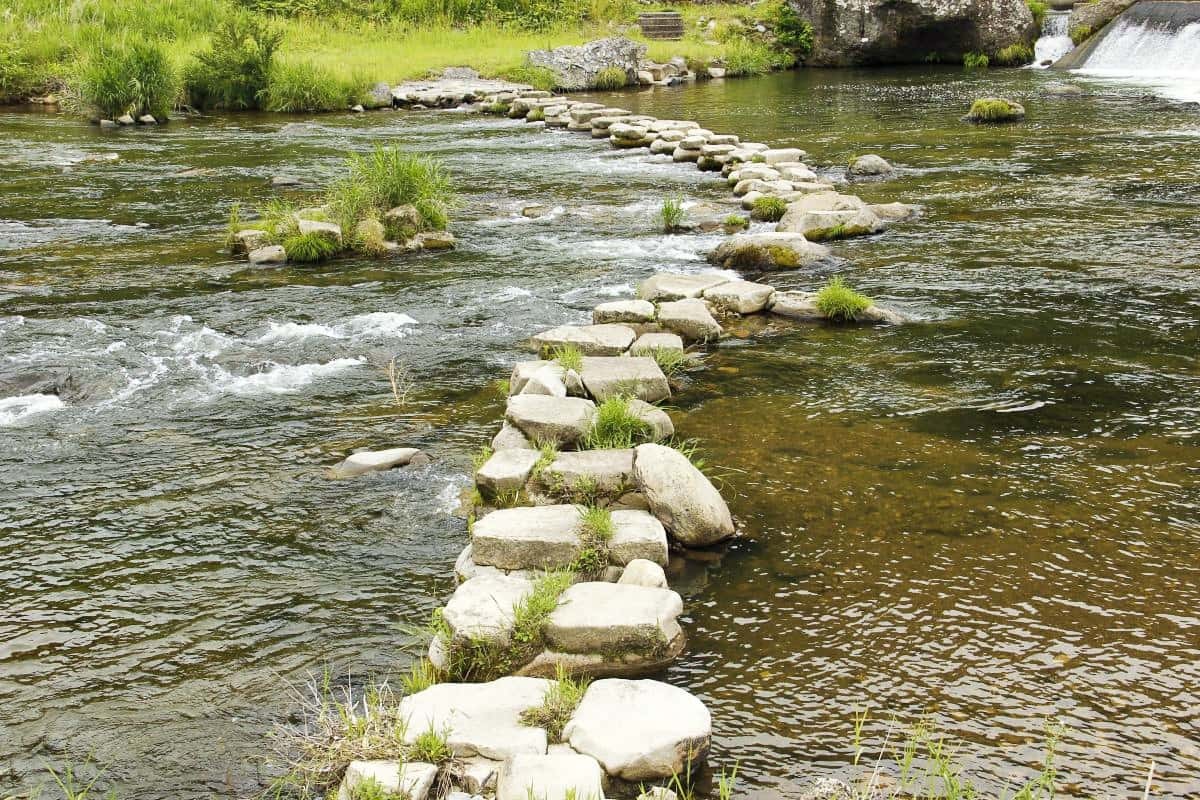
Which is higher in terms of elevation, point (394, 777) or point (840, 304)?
point (840, 304)

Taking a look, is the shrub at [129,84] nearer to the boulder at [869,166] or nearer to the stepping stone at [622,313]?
the boulder at [869,166]

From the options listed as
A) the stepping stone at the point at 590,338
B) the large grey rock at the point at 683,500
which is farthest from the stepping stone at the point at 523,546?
the stepping stone at the point at 590,338

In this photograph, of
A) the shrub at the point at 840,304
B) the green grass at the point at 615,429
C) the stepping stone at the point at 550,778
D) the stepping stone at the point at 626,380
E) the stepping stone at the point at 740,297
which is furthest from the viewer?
the stepping stone at the point at 740,297

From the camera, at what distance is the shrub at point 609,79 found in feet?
83.9

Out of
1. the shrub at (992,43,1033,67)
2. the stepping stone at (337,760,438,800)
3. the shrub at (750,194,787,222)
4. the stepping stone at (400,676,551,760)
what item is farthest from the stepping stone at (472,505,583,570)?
the shrub at (992,43,1033,67)

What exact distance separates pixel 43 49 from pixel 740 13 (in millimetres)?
19245

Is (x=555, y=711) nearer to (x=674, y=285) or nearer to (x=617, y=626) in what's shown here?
(x=617, y=626)

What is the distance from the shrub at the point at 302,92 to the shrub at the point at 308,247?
1288 centimetres

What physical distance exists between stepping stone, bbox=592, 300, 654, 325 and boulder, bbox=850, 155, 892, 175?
6322 mm

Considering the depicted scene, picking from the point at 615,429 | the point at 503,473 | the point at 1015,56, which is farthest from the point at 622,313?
the point at 1015,56

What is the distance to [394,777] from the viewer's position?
308 centimetres

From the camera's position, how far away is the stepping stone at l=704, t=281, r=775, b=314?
25.9 ft

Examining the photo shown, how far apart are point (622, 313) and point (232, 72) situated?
1696cm

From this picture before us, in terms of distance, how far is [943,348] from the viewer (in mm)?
6965
